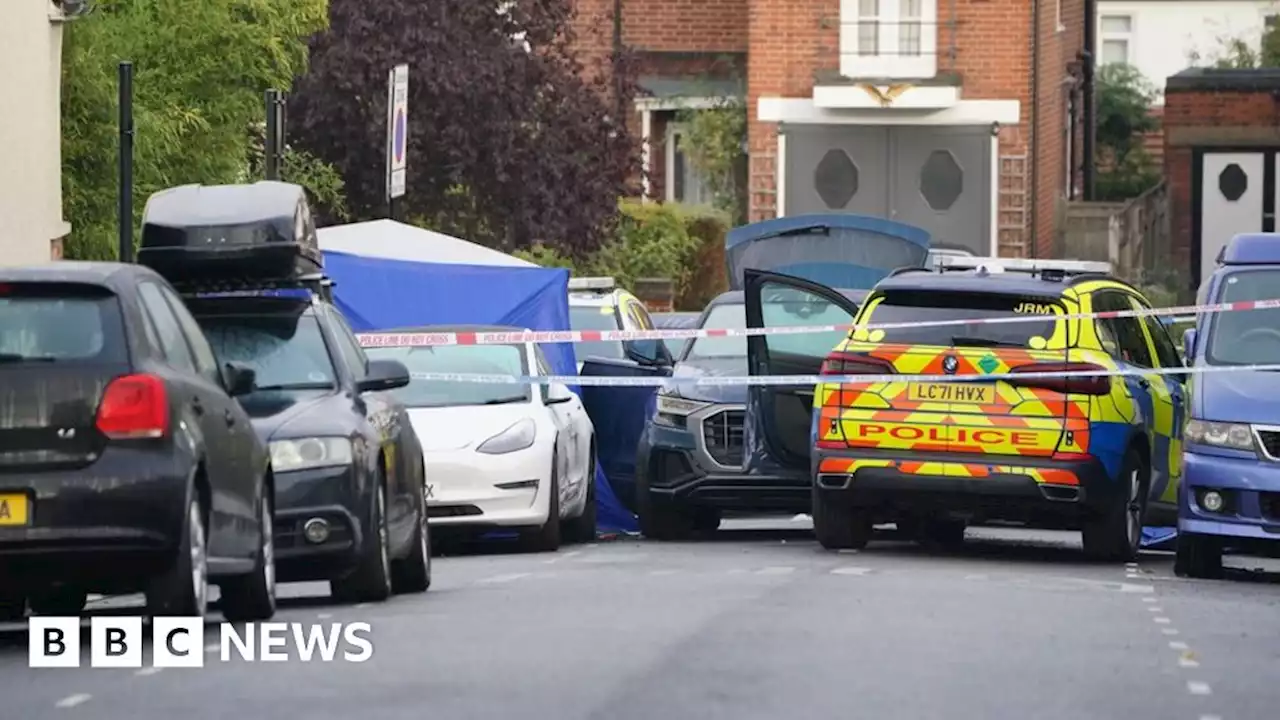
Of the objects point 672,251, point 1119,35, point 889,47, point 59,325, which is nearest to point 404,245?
point 59,325

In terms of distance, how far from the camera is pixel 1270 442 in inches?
656

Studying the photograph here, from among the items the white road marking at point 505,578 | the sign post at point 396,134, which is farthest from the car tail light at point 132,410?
the sign post at point 396,134

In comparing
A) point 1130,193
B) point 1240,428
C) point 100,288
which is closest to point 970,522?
point 1240,428

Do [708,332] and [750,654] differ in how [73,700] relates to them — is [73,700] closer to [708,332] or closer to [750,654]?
[750,654]

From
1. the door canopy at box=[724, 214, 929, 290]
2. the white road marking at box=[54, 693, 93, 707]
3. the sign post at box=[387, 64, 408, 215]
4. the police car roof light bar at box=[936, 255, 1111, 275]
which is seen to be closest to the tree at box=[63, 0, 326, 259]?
the sign post at box=[387, 64, 408, 215]

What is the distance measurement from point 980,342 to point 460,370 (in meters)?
3.88

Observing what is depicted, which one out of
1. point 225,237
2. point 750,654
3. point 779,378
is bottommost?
point 750,654

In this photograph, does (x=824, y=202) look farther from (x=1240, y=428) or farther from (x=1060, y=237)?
(x=1240, y=428)

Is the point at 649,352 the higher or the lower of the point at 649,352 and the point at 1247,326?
the lower

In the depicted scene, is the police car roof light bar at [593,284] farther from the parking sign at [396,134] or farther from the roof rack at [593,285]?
the parking sign at [396,134]

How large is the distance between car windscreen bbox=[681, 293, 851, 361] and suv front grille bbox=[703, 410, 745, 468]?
0.61m

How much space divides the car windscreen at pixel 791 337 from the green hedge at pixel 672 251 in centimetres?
1581

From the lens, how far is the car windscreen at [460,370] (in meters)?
19.5

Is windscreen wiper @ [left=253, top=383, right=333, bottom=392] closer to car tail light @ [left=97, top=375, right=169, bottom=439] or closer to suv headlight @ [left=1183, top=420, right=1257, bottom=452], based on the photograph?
car tail light @ [left=97, top=375, right=169, bottom=439]
